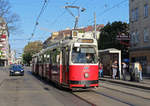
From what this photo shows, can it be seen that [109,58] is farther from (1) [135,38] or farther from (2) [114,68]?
(1) [135,38]

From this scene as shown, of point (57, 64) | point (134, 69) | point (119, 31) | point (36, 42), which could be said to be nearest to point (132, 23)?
point (119, 31)

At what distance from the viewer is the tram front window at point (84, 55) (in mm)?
12781

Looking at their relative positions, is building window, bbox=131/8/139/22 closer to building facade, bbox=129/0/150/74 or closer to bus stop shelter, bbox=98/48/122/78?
building facade, bbox=129/0/150/74

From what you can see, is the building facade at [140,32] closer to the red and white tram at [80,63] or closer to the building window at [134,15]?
the building window at [134,15]

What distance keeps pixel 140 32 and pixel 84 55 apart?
74.6 feet

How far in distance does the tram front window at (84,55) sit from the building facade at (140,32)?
20218mm

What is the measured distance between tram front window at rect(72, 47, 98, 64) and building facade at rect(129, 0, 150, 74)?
66.3 feet

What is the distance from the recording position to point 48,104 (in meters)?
9.80

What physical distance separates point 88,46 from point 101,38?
37.2m


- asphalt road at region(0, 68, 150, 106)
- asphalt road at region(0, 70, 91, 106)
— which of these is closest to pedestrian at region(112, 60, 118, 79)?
asphalt road at region(0, 68, 150, 106)

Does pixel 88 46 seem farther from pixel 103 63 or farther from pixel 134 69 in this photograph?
pixel 103 63

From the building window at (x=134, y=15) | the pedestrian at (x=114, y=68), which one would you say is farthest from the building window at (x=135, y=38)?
the pedestrian at (x=114, y=68)

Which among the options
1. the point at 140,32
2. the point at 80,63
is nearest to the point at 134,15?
the point at 140,32

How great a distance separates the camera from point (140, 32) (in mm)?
33812
